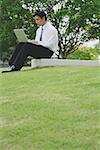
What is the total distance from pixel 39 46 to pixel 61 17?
23.5 metres

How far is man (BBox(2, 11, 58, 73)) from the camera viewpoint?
8.03 meters

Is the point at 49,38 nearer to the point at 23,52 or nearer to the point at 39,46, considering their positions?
the point at 39,46

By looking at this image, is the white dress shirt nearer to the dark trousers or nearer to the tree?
the dark trousers

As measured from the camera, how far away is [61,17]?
31.4 meters

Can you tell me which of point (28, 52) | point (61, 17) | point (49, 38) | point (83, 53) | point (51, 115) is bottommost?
point (83, 53)

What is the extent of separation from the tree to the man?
22.5m

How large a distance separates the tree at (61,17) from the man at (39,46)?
22483 mm

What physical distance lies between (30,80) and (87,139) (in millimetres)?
3096

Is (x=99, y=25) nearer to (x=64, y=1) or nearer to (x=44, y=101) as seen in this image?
(x=64, y=1)

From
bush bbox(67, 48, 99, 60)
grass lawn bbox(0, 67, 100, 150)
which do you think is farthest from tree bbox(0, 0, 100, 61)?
grass lawn bbox(0, 67, 100, 150)

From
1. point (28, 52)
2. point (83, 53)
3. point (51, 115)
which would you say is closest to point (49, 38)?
point (28, 52)

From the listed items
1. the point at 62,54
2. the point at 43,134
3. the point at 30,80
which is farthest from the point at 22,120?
the point at 62,54

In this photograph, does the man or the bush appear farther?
the bush

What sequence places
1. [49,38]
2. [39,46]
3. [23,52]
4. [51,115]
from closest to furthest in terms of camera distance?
[51,115] → [23,52] → [39,46] → [49,38]
